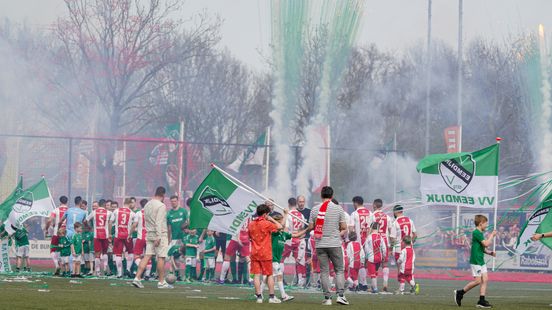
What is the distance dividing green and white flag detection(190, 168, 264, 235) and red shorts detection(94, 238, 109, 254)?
7.12 metres

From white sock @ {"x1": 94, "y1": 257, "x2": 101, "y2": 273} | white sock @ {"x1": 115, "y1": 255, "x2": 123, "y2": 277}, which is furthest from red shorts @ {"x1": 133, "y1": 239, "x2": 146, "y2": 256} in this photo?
white sock @ {"x1": 94, "y1": 257, "x2": 101, "y2": 273}

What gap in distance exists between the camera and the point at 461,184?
2498cm

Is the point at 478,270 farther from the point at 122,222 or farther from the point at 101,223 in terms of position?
the point at 101,223

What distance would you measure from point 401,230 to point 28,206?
12.4 metres

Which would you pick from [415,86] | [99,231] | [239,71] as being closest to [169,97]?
[239,71]

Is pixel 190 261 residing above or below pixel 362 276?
above

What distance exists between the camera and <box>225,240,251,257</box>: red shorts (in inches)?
1233

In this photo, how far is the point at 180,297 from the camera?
896 inches

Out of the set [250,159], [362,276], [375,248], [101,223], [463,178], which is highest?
[250,159]

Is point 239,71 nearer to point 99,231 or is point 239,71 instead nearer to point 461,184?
point 99,231

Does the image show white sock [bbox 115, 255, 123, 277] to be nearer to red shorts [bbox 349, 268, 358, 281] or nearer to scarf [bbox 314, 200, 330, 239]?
red shorts [bbox 349, 268, 358, 281]

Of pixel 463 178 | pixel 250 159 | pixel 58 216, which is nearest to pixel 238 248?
pixel 58 216

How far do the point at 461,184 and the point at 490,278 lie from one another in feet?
55.4

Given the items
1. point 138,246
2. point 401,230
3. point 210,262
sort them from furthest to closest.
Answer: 1. point 210,262
2. point 138,246
3. point 401,230
